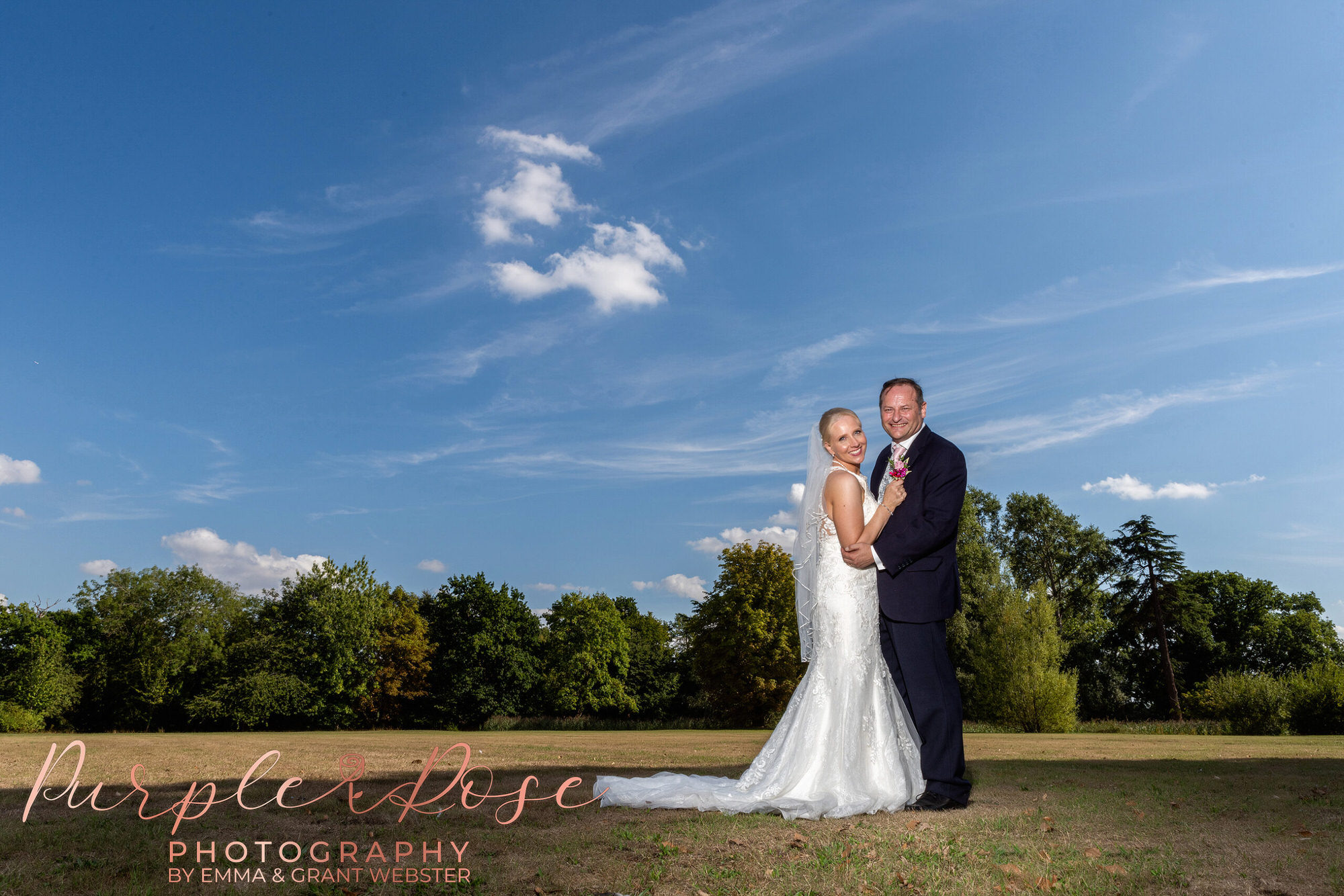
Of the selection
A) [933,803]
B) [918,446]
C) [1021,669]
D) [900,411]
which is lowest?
[1021,669]

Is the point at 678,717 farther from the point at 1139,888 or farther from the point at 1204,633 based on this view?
the point at 1139,888

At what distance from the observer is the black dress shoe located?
20.3ft

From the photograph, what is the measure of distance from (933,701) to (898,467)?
1.85m

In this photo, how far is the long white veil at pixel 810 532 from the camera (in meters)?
7.05

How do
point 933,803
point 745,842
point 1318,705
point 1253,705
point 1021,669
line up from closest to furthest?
1. point 745,842
2. point 933,803
3. point 1318,705
4. point 1253,705
5. point 1021,669

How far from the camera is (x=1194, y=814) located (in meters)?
6.37

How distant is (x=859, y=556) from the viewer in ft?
21.6

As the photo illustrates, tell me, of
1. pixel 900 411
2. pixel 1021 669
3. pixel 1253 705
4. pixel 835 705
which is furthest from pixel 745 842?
pixel 1021 669

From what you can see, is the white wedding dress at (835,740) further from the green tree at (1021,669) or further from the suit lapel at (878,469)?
the green tree at (1021,669)

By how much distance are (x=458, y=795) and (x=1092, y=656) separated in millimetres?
51404

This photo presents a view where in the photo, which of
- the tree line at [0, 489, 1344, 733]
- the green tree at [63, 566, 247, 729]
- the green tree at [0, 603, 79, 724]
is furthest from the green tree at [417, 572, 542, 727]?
the green tree at [0, 603, 79, 724]

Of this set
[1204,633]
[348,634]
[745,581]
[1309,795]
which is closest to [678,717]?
[745,581]

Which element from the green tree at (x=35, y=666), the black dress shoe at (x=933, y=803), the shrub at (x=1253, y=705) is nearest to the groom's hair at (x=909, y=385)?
the black dress shoe at (x=933, y=803)

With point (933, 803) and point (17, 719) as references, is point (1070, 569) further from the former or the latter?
point (17, 719)
